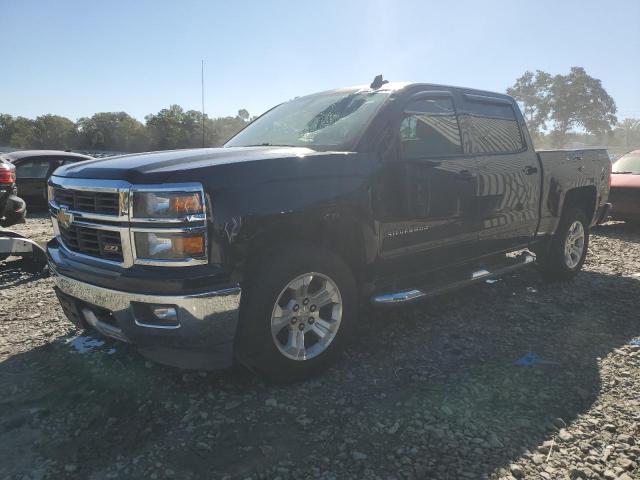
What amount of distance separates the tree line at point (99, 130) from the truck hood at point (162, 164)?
3069cm

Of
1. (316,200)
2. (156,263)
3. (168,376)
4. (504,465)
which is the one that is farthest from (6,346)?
(504,465)

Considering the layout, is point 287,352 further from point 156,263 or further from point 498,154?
point 498,154

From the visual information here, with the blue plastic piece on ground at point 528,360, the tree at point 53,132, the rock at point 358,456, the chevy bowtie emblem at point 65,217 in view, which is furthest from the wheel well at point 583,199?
the tree at point 53,132

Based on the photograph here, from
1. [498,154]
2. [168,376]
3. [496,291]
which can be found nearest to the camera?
[168,376]

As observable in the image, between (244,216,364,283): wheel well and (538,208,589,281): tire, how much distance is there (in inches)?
122

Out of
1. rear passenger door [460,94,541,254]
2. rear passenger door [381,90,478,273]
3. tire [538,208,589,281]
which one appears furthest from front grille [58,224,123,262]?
tire [538,208,589,281]

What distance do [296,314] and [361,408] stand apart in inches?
26.9

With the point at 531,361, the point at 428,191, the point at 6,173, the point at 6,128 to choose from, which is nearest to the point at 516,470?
the point at 531,361

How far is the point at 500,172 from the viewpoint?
432 cm

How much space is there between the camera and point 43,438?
246cm

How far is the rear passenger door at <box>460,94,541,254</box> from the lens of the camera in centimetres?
416

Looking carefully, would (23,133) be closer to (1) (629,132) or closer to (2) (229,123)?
(2) (229,123)

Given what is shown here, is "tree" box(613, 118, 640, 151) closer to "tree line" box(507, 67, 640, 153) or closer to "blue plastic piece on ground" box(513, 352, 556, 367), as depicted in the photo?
"tree line" box(507, 67, 640, 153)

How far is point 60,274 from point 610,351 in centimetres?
401
